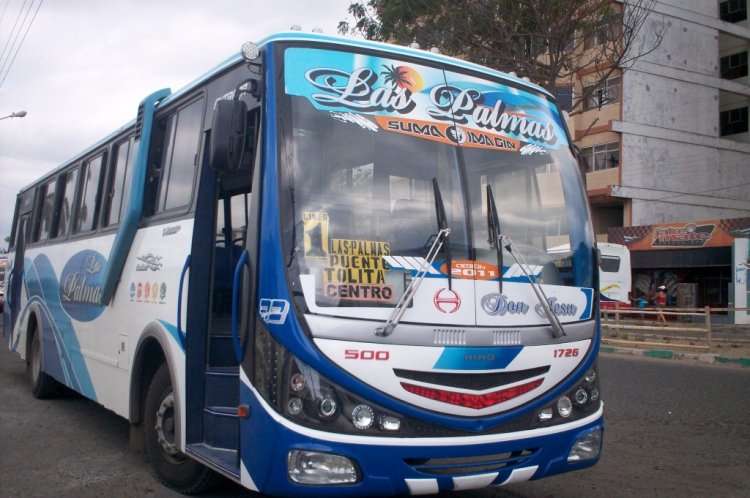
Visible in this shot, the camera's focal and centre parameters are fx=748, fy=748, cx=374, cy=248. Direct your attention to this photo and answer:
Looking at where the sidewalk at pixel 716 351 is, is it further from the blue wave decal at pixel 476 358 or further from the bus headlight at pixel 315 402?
the bus headlight at pixel 315 402

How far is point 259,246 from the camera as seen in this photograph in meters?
4.17

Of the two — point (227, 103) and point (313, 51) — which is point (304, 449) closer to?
point (227, 103)

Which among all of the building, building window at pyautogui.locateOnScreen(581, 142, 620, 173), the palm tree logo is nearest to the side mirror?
the palm tree logo

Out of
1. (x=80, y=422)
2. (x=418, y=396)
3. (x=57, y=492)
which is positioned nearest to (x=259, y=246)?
(x=418, y=396)

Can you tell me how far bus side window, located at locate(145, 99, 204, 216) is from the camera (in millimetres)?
5520

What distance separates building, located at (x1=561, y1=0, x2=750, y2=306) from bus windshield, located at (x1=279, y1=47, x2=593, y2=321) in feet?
92.1

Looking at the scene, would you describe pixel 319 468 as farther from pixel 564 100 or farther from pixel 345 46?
pixel 564 100

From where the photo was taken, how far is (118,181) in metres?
7.19

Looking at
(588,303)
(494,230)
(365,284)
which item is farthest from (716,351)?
(365,284)

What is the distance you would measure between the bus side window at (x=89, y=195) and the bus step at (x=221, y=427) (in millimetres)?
3518

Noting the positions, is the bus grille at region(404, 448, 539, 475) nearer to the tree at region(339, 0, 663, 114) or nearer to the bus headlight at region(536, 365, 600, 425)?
the bus headlight at region(536, 365, 600, 425)

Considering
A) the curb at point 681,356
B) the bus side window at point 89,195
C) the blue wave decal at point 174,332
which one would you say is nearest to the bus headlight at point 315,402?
the blue wave decal at point 174,332

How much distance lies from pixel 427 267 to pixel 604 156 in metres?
32.5

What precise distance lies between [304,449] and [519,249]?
1.83 metres
